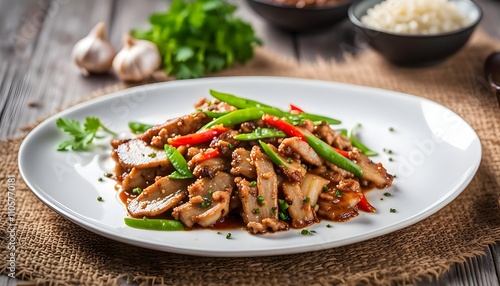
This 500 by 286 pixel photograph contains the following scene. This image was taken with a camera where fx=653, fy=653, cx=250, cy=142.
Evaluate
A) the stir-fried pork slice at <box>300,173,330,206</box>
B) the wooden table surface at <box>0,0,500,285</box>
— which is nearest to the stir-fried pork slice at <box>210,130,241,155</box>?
the stir-fried pork slice at <box>300,173,330,206</box>

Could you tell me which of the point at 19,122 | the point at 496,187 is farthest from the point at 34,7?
the point at 496,187

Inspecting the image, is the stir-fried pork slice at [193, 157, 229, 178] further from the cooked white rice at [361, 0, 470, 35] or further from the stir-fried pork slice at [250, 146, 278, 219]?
the cooked white rice at [361, 0, 470, 35]

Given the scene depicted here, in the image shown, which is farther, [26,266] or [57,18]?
[57,18]

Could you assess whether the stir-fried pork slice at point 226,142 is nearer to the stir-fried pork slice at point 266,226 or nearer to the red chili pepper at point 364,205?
the stir-fried pork slice at point 266,226

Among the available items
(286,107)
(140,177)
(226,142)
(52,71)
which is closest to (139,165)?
(140,177)

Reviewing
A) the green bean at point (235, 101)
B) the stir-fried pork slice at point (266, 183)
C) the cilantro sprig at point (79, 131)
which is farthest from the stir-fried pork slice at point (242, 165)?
the cilantro sprig at point (79, 131)

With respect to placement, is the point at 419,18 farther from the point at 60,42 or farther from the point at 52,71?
the point at 60,42

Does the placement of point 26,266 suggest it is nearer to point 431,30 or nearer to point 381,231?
→ point 381,231
